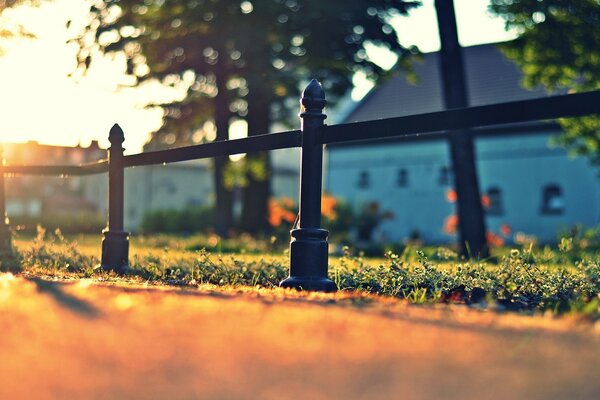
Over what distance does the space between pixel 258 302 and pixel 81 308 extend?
812mm

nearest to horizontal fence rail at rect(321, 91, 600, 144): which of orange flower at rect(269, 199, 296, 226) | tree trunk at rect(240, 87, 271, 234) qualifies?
tree trunk at rect(240, 87, 271, 234)

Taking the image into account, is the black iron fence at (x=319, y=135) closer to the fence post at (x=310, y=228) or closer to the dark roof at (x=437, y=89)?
the fence post at (x=310, y=228)

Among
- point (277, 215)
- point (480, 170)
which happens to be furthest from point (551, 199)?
point (277, 215)

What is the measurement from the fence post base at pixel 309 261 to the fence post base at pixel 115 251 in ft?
9.07

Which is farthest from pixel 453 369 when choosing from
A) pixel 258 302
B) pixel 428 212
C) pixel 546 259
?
pixel 428 212

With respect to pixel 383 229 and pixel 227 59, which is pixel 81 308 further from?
pixel 383 229

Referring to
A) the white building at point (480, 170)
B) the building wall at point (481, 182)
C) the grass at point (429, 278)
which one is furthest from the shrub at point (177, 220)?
the grass at point (429, 278)

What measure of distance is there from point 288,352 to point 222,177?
2134 centimetres

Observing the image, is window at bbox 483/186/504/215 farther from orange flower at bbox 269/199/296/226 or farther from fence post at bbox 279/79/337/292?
fence post at bbox 279/79/337/292

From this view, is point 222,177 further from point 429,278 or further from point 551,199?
point 429,278

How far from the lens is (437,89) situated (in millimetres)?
37062

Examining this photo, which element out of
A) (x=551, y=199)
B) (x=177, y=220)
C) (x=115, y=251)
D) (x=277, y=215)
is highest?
(x=551, y=199)

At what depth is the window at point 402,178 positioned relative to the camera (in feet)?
130

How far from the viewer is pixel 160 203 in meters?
61.2
